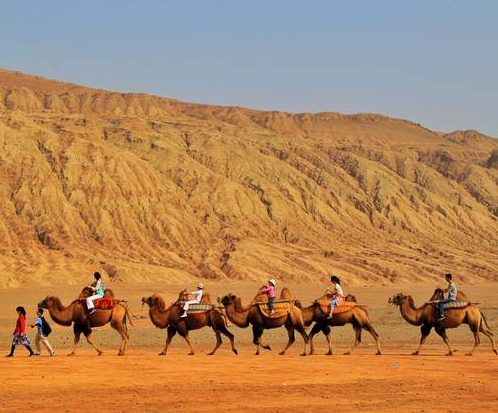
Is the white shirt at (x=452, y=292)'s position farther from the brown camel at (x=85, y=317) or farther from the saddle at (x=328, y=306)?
the brown camel at (x=85, y=317)

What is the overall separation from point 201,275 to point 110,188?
13612 mm

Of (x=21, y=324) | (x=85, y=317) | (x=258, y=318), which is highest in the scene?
(x=258, y=318)

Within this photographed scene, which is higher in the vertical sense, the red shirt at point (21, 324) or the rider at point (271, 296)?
the rider at point (271, 296)

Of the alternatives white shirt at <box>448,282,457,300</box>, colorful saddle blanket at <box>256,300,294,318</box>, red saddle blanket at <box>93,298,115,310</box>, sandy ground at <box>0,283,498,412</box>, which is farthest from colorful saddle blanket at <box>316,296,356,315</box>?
red saddle blanket at <box>93,298,115,310</box>

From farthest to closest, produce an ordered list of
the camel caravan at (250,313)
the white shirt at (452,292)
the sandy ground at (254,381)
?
the white shirt at (452,292) → the camel caravan at (250,313) → the sandy ground at (254,381)

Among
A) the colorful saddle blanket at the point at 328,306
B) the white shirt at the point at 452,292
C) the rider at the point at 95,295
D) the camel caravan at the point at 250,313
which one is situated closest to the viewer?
the rider at the point at 95,295

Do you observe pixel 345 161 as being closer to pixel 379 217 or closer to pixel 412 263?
pixel 379 217

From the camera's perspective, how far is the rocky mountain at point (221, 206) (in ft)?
251

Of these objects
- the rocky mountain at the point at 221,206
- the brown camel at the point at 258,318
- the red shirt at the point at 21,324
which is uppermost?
the rocky mountain at the point at 221,206

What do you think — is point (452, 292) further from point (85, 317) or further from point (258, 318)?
point (85, 317)

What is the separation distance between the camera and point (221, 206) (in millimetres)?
91438

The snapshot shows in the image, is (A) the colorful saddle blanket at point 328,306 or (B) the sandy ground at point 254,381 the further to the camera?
(A) the colorful saddle blanket at point 328,306

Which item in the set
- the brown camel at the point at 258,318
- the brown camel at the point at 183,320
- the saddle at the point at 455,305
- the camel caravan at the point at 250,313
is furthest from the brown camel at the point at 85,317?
the saddle at the point at 455,305

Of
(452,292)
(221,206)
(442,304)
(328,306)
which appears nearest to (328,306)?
(328,306)
